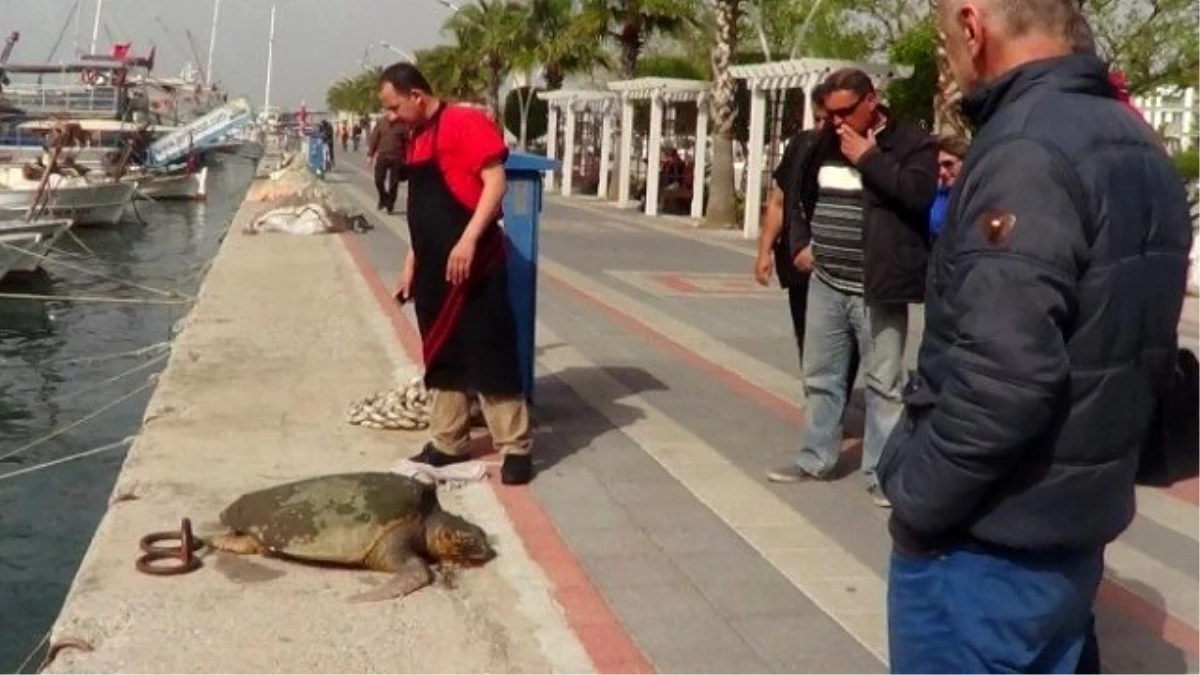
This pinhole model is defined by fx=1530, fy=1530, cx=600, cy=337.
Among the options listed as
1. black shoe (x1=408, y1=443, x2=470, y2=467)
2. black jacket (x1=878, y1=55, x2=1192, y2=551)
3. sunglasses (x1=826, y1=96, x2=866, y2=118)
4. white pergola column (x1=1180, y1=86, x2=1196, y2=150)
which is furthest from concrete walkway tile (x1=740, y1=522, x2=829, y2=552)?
white pergola column (x1=1180, y1=86, x2=1196, y2=150)

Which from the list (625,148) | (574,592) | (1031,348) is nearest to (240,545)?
(574,592)

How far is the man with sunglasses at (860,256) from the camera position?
5.85 m

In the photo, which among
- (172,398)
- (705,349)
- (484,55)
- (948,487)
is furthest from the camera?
(484,55)

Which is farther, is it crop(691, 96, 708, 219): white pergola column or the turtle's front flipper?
crop(691, 96, 708, 219): white pergola column

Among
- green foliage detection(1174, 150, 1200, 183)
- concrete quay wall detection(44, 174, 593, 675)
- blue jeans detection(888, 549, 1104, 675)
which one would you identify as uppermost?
green foliage detection(1174, 150, 1200, 183)

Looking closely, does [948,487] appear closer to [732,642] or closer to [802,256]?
[732,642]

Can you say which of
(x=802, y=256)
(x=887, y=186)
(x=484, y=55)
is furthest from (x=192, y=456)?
(x=484, y=55)

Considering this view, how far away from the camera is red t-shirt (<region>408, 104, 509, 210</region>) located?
20.9ft

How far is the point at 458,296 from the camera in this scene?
6.39m

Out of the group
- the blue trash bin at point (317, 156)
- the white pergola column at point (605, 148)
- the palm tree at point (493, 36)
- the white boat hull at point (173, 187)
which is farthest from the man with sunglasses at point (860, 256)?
the palm tree at point (493, 36)

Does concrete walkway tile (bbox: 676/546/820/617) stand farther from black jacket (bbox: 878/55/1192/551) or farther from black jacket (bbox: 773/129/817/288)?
black jacket (bbox: 878/55/1192/551)

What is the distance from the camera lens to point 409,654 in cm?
461

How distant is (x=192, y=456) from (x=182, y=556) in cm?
181

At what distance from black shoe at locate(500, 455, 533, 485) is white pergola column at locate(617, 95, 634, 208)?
24191 millimetres
